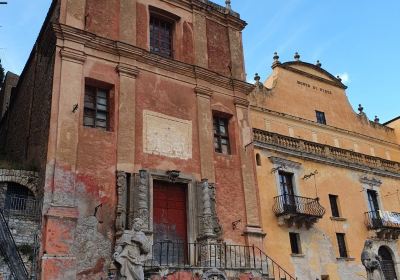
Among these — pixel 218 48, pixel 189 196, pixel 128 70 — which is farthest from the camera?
pixel 218 48

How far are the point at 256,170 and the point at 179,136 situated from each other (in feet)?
14.0

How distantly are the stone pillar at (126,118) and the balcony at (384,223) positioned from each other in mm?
13418

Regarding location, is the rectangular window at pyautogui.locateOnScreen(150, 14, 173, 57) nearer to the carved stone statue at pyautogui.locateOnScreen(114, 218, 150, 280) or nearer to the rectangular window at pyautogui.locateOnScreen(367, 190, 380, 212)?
the carved stone statue at pyautogui.locateOnScreen(114, 218, 150, 280)

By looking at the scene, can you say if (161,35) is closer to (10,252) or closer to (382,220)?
(10,252)

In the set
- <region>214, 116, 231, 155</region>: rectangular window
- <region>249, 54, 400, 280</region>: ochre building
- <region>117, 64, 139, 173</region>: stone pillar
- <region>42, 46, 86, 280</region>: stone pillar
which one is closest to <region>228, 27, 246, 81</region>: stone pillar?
<region>214, 116, 231, 155</region>: rectangular window

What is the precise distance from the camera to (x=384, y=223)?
891 inches

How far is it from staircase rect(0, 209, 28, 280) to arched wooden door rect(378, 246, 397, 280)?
57.3ft

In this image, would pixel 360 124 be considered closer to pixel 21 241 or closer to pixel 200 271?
pixel 200 271

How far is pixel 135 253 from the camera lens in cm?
1085

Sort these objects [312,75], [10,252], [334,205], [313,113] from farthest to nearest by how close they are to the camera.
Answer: [312,75] → [313,113] → [334,205] → [10,252]

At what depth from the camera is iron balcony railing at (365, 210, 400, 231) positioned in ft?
73.1

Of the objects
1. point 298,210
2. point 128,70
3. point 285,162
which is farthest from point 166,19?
point 298,210

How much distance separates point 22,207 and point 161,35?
29.9 ft

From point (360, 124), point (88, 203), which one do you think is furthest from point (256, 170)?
point (360, 124)
